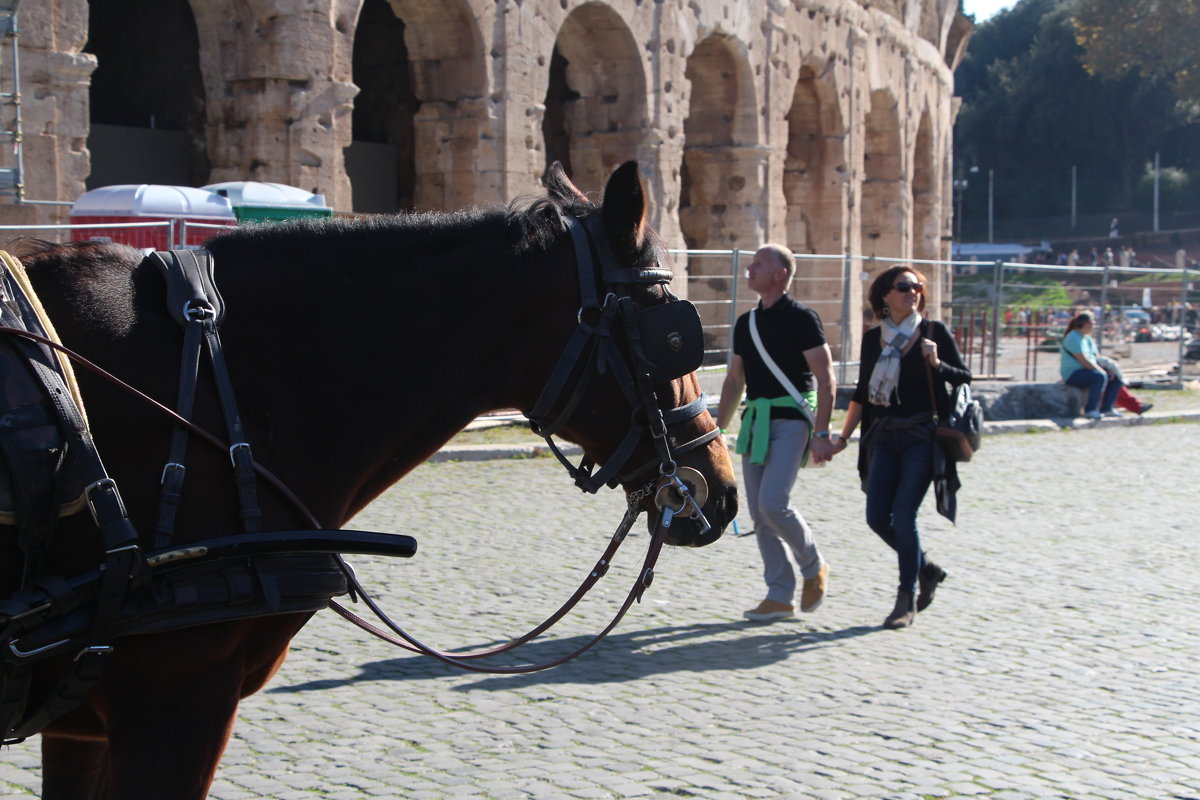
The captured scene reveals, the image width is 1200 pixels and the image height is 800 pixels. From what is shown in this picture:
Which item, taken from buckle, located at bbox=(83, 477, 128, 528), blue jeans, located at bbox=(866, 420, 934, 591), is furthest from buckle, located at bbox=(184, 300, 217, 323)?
blue jeans, located at bbox=(866, 420, 934, 591)

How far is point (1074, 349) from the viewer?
53.6 ft

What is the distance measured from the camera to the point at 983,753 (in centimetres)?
458

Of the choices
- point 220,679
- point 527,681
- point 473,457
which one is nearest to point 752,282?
point 527,681

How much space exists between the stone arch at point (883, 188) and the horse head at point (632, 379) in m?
25.8

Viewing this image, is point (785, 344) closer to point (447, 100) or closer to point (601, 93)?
point (447, 100)

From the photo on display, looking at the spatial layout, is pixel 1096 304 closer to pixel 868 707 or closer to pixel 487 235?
pixel 868 707

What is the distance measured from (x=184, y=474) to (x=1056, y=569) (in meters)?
6.30

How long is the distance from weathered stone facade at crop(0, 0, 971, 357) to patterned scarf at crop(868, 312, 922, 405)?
515 cm

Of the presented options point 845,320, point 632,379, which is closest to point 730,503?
point 632,379

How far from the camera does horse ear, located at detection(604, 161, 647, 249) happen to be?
2865 millimetres

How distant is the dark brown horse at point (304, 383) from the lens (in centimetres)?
252

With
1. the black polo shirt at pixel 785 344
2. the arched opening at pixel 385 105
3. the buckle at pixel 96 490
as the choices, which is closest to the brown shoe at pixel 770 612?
the black polo shirt at pixel 785 344

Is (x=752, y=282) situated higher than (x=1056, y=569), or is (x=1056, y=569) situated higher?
(x=752, y=282)

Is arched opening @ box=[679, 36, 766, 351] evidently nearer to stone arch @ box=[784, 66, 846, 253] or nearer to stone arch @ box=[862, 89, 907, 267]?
stone arch @ box=[784, 66, 846, 253]
